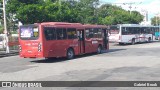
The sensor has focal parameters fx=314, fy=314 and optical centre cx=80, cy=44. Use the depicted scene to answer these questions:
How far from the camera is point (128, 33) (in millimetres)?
38750

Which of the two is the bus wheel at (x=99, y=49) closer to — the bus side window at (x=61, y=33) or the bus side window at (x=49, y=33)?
the bus side window at (x=61, y=33)

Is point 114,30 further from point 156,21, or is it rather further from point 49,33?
point 156,21

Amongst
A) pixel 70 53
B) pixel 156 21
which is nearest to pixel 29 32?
pixel 70 53

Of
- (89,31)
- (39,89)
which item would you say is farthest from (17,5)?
(39,89)

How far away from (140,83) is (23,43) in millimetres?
10688

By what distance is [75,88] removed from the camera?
1010 centimetres

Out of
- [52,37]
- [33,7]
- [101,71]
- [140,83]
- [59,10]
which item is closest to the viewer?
[140,83]

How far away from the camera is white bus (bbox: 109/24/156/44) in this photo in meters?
37.6

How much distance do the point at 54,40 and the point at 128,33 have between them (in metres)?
20.5

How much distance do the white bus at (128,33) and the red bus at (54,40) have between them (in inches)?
537

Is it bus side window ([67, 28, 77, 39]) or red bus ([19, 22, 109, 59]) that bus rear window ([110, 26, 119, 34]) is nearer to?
red bus ([19, 22, 109, 59])

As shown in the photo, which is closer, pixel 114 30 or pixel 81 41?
pixel 81 41

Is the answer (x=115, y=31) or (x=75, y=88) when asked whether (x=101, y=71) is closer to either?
(x=75, y=88)

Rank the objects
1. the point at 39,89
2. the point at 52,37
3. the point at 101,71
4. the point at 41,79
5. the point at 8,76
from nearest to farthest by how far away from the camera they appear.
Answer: the point at 39,89
the point at 41,79
the point at 8,76
the point at 101,71
the point at 52,37
